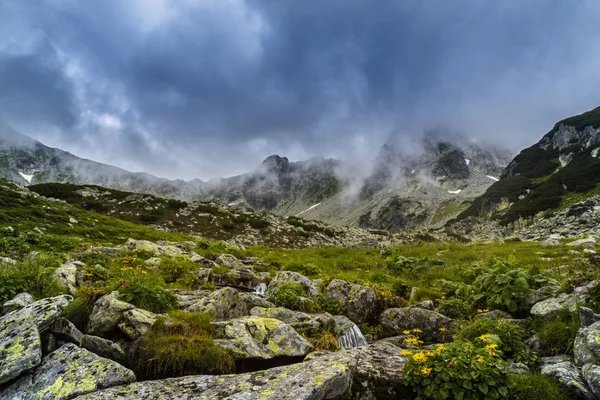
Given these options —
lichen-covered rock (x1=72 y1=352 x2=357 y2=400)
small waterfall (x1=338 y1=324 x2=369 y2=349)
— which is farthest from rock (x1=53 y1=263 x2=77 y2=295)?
small waterfall (x1=338 y1=324 x2=369 y2=349)

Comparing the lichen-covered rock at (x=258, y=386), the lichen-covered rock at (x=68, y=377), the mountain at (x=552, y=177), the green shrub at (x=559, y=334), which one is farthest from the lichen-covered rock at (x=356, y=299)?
the mountain at (x=552, y=177)

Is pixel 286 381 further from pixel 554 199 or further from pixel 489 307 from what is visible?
pixel 554 199

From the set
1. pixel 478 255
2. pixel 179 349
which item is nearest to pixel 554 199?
pixel 478 255

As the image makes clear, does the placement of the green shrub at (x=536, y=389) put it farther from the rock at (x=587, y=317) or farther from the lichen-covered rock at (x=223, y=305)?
the lichen-covered rock at (x=223, y=305)

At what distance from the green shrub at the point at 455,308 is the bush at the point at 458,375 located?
5209 mm

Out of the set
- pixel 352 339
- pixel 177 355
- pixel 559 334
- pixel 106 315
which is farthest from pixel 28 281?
pixel 559 334

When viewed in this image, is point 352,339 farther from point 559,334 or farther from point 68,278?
point 68,278

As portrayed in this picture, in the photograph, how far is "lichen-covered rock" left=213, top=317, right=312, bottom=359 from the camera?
6738 mm

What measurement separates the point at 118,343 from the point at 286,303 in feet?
18.4

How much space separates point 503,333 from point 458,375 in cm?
309

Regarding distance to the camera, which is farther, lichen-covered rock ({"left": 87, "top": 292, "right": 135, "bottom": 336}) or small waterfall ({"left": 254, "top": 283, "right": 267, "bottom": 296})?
small waterfall ({"left": 254, "top": 283, "right": 267, "bottom": 296})

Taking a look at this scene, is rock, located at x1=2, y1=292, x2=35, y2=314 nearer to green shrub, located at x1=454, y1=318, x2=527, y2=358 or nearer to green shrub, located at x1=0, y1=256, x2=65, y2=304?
green shrub, located at x1=0, y1=256, x2=65, y2=304

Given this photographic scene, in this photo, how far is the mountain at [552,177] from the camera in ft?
235

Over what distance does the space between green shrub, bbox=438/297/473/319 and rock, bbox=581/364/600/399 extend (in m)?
5.10
